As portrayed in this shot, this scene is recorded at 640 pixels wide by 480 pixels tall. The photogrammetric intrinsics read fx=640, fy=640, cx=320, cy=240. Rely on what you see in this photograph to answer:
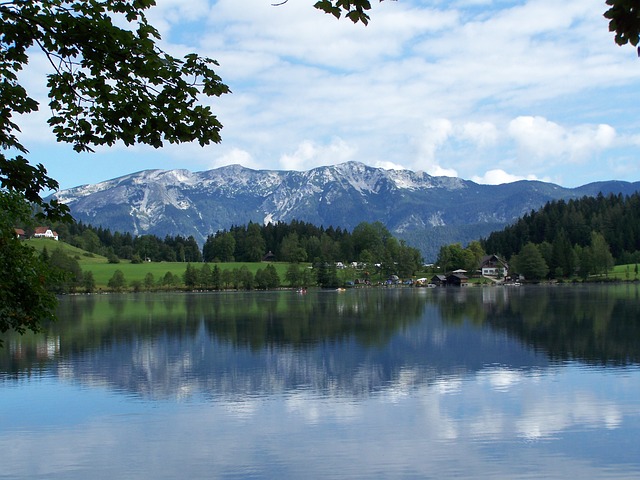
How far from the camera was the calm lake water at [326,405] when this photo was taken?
19.7m

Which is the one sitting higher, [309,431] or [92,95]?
[92,95]

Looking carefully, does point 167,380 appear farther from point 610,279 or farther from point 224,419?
point 610,279

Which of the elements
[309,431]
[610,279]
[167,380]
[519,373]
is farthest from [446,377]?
[610,279]

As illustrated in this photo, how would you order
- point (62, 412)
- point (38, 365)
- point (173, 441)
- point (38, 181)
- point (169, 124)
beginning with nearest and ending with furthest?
1. point (169, 124)
2. point (38, 181)
3. point (173, 441)
4. point (62, 412)
5. point (38, 365)

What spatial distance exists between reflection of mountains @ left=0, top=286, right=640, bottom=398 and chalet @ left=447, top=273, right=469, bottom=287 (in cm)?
11788

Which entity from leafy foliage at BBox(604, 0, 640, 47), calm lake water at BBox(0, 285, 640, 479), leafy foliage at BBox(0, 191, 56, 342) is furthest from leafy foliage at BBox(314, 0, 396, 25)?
calm lake water at BBox(0, 285, 640, 479)

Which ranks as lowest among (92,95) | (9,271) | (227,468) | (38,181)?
(227,468)

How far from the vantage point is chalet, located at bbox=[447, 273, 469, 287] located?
629 feet

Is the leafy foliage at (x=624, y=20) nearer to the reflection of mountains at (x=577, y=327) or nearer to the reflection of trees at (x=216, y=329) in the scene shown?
the reflection of mountains at (x=577, y=327)

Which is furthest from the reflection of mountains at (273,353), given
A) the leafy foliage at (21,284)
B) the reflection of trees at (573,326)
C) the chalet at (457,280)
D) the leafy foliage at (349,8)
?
the chalet at (457,280)

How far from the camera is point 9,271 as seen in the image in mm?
11195

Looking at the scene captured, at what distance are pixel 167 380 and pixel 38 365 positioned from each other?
10.8 metres

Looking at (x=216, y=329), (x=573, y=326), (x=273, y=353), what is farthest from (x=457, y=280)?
(x=273, y=353)

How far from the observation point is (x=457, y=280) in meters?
194
